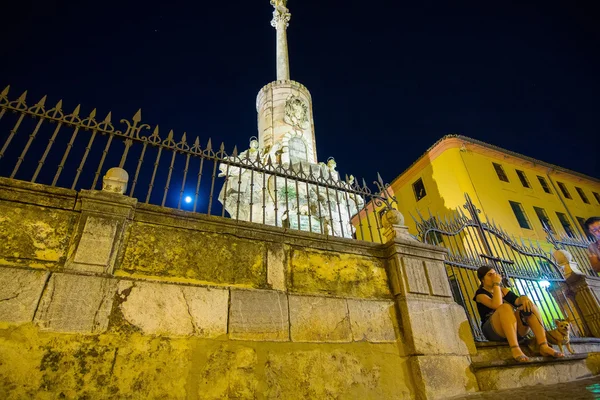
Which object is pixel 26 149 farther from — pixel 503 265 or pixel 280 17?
pixel 280 17

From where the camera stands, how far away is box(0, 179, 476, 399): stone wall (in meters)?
2.55

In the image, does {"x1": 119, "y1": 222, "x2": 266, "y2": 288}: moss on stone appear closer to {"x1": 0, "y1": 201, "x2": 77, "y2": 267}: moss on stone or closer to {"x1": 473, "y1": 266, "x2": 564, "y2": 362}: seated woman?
{"x1": 0, "y1": 201, "x2": 77, "y2": 267}: moss on stone

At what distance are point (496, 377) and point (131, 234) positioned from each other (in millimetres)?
4390

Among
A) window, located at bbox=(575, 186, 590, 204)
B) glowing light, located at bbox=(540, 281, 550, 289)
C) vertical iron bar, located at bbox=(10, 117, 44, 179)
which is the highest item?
window, located at bbox=(575, 186, 590, 204)

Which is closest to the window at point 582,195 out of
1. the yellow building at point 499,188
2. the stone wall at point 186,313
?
the yellow building at point 499,188

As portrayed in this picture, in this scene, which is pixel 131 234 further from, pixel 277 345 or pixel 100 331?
pixel 277 345

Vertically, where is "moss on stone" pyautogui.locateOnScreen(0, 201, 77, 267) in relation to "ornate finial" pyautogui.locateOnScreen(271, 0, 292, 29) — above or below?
below

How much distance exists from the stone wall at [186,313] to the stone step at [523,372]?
0.69 feet

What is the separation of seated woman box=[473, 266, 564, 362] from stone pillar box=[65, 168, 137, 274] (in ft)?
14.8

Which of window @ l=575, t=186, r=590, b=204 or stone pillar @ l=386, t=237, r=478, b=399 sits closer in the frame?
stone pillar @ l=386, t=237, r=478, b=399

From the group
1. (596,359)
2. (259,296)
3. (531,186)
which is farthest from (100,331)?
(531,186)

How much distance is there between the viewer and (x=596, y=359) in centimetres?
437

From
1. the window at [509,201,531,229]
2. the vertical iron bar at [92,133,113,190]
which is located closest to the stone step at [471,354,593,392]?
the vertical iron bar at [92,133,113,190]

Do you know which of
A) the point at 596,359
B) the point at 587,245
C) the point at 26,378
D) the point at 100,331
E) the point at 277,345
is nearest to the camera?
the point at 26,378
